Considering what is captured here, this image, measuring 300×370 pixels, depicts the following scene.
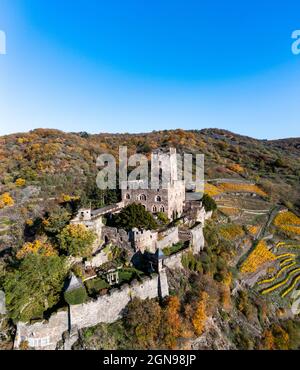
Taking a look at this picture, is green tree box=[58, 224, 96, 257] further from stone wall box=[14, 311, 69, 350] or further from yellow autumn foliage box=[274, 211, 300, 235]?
yellow autumn foliage box=[274, 211, 300, 235]

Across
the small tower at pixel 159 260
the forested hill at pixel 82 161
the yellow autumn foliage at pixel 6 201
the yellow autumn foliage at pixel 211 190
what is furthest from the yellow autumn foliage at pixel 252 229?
the yellow autumn foliage at pixel 6 201

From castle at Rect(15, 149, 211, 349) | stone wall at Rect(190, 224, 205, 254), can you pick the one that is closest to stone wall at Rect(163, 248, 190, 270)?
castle at Rect(15, 149, 211, 349)

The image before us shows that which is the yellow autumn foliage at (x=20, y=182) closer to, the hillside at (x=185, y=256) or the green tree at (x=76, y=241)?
the hillside at (x=185, y=256)

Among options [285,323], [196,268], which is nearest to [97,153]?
[196,268]

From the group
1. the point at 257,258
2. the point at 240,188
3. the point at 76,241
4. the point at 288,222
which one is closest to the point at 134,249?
the point at 76,241

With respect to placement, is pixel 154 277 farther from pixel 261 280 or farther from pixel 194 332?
pixel 261 280

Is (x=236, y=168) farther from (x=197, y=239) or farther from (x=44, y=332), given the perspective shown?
(x=44, y=332)
